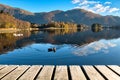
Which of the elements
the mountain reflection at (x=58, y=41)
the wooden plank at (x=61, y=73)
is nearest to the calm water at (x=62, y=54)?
the mountain reflection at (x=58, y=41)

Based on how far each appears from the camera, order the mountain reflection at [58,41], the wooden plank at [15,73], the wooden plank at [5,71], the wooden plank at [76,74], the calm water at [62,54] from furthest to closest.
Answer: the mountain reflection at [58,41] < the calm water at [62,54] < the wooden plank at [5,71] < the wooden plank at [15,73] < the wooden plank at [76,74]

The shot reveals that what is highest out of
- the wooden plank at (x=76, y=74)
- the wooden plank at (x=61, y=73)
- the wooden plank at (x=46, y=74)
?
the wooden plank at (x=46, y=74)

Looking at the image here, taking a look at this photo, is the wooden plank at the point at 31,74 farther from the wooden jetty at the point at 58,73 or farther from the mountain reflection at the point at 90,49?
the mountain reflection at the point at 90,49

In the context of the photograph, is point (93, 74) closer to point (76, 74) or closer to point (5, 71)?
point (76, 74)

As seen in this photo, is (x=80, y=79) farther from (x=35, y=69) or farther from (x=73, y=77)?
(x=35, y=69)

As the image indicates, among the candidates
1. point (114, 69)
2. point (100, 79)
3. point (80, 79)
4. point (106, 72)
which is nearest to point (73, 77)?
point (80, 79)

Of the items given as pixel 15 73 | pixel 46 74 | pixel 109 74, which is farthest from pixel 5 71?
pixel 109 74

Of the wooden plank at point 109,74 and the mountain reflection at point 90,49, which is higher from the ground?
the wooden plank at point 109,74

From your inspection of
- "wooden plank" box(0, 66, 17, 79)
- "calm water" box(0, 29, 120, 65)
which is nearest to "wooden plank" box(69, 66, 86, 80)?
"wooden plank" box(0, 66, 17, 79)

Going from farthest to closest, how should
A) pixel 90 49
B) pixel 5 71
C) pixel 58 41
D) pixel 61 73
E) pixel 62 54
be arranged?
pixel 58 41
pixel 90 49
pixel 62 54
pixel 5 71
pixel 61 73

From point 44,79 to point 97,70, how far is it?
10.5 feet

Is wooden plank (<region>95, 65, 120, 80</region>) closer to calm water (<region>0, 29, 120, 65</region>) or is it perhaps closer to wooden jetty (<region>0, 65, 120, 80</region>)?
wooden jetty (<region>0, 65, 120, 80</region>)

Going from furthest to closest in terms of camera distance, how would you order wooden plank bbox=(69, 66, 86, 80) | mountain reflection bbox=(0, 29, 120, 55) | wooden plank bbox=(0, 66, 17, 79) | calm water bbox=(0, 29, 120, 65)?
mountain reflection bbox=(0, 29, 120, 55), calm water bbox=(0, 29, 120, 65), wooden plank bbox=(0, 66, 17, 79), wooden plank bbox=(69, 66, 86, 80)

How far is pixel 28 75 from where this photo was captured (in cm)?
1045
